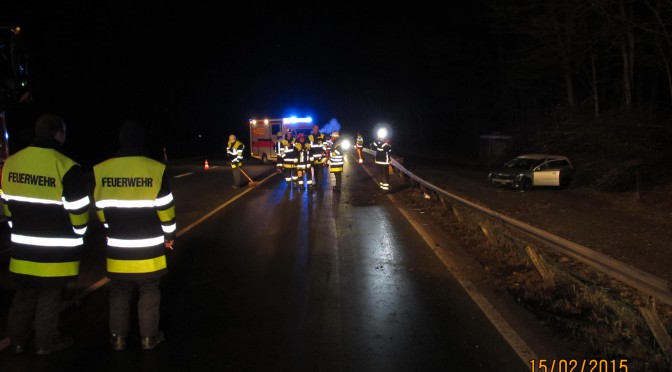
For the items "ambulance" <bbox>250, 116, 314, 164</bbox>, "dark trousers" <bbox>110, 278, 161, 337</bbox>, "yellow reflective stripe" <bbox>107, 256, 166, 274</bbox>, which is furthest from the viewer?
"ambulance" <bbox>250, 116, 314, 164</bbox>

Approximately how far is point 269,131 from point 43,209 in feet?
96.3

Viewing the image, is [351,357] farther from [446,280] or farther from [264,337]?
[446,280]

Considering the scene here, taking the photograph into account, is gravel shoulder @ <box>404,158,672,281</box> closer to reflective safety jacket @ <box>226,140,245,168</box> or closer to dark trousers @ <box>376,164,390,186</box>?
dark trousers @ <box>376,164,390,186</box>

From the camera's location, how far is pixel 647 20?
18.5 metres

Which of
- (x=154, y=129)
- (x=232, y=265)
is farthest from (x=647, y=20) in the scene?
(x=154, y=129)

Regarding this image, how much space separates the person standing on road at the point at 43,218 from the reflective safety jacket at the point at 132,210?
0.72ft

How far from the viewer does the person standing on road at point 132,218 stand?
4.63 metres

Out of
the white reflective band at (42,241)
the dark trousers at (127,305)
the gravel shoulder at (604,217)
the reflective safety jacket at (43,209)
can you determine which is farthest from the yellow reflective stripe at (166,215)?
the gravel shoulder at (604,217)

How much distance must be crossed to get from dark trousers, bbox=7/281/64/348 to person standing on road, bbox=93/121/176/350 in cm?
48

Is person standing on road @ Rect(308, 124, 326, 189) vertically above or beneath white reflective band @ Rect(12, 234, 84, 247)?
above
